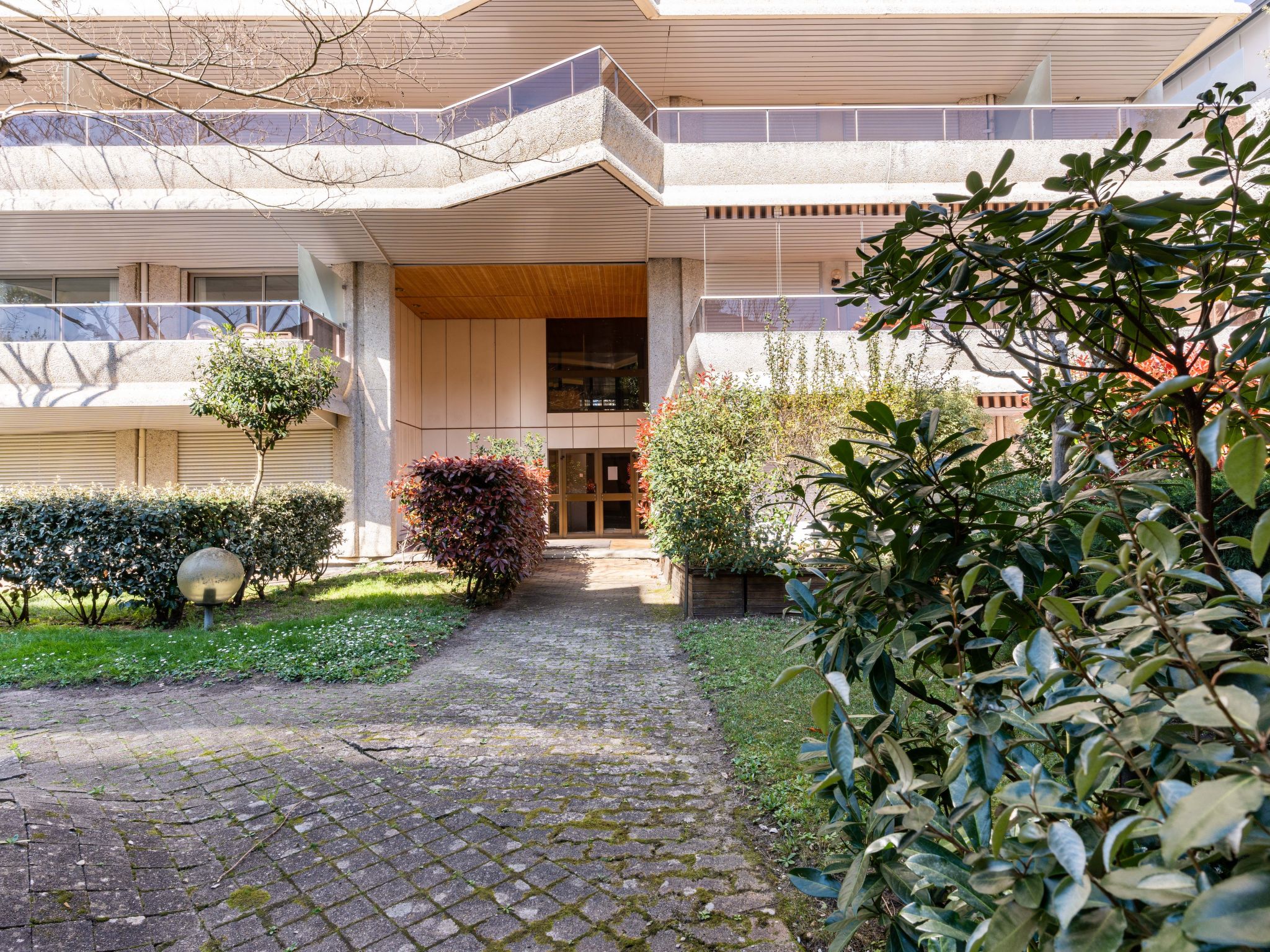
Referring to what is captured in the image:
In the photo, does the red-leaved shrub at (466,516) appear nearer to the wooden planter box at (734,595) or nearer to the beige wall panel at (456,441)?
the wooden planter box at (734,595)

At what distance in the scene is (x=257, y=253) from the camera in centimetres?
1566

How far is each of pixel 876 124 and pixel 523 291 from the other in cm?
904

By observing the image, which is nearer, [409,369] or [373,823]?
[373,823]

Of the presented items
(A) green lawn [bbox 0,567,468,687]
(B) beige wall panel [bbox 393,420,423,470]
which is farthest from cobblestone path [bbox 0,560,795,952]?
(B) beige wall panel [bbox 393,420,423,470]

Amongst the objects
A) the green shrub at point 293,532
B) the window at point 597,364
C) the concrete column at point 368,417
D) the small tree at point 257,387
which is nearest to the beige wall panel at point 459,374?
the window at point 597,364

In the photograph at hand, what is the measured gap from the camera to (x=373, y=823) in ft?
10.8

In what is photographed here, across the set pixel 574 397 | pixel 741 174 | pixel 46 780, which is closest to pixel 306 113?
pixel 741 174

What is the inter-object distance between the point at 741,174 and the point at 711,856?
521 inches

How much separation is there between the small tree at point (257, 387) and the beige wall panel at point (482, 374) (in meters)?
9.30

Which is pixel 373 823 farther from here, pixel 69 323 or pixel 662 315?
pixel 69 323

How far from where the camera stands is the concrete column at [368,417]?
611 inches

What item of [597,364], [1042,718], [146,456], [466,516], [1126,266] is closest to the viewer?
[1042,718]

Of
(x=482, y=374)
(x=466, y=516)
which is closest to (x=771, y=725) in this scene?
(x=466, y=516)

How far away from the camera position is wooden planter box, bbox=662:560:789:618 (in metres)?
8.67
